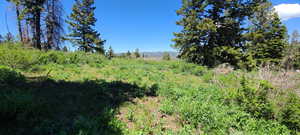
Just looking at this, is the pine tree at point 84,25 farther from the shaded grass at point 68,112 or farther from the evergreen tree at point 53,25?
the shaded grass at point 68,112

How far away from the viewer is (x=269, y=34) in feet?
59.9

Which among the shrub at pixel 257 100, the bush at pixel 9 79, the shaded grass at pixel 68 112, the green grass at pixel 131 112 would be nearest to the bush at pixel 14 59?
the bush at pixel 9 79

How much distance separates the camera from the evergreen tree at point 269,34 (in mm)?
17828

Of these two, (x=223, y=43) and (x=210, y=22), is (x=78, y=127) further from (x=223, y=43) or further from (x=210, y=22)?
(x=223, y=43)

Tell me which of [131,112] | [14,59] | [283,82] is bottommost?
[131,112]

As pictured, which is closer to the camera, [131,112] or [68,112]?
[68,112]

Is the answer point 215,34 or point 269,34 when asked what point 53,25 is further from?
point 269,34

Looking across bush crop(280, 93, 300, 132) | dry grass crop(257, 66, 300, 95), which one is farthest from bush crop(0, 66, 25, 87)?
dry grass crop(257, 66, 300, 95)

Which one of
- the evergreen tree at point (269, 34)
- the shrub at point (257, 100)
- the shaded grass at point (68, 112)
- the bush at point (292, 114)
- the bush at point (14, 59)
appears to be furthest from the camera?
the evergreen tree at point (269, 34)

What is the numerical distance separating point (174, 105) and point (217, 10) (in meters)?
13.2

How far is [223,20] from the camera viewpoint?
13539mm

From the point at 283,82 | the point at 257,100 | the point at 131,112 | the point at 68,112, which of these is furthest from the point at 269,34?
the point at 68,112

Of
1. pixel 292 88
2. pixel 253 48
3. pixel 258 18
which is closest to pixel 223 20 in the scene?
pixel 253 48

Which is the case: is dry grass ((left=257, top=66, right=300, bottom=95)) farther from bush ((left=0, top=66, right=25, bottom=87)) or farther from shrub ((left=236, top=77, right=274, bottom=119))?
bush ((left=0, top=66, right=25, bottom=87))
